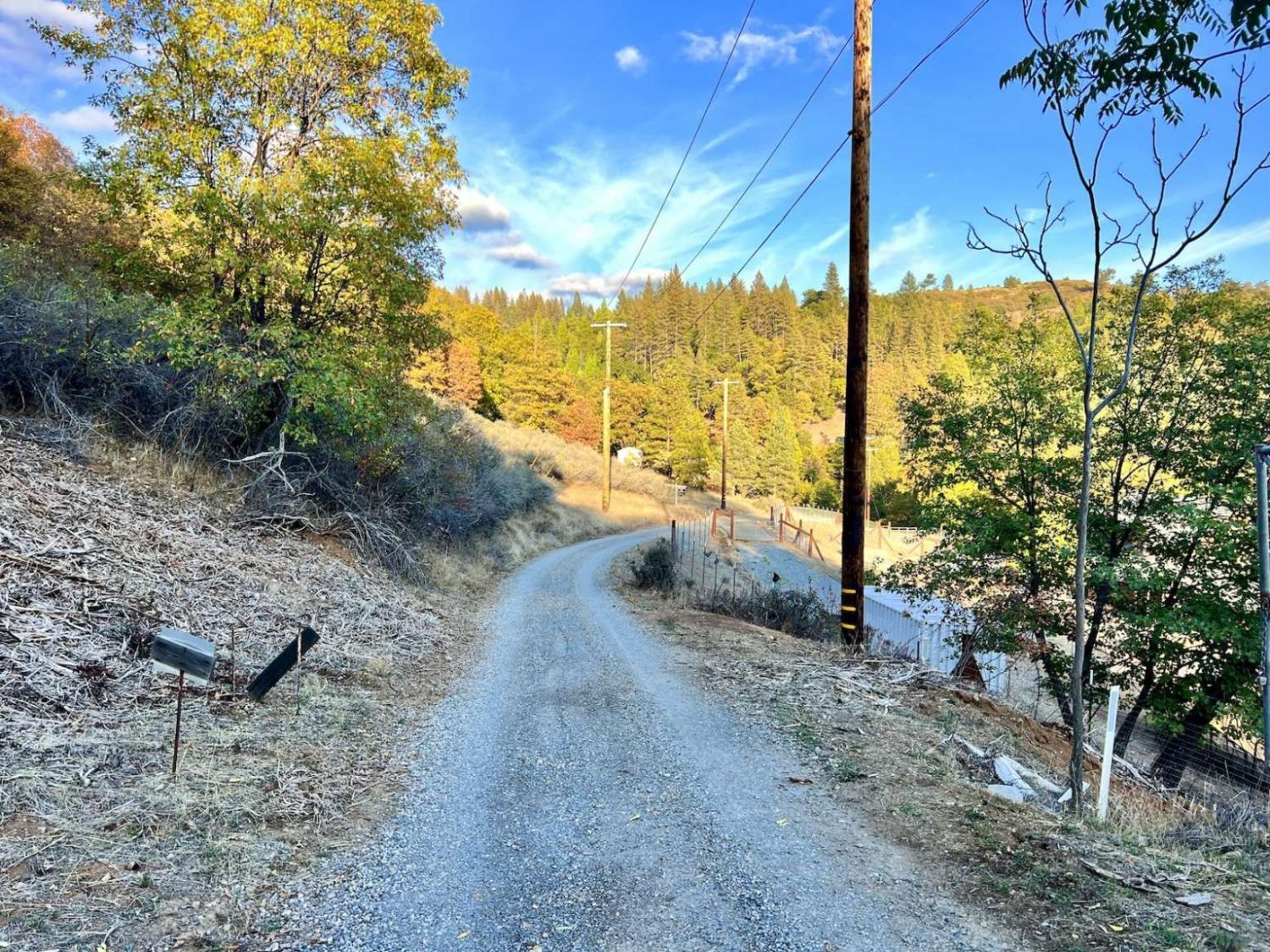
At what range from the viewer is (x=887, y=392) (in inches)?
3061

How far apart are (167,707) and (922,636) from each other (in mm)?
12472

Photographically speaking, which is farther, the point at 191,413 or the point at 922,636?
the point at 922,636

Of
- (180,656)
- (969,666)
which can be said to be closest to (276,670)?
(180,656)

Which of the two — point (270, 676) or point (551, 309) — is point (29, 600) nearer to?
point (270, 676)

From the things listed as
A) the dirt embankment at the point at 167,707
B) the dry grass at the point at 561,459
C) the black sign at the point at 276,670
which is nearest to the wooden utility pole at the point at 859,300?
the dirt embankment at the point at 167,707

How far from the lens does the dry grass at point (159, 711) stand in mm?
3105

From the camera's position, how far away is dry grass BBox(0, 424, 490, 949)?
122 inches

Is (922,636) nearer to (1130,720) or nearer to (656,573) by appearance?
(1130,720)

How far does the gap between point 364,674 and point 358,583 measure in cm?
358

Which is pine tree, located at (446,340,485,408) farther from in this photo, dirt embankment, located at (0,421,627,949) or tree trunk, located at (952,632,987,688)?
tree trunk, located at (952,632,987,688)

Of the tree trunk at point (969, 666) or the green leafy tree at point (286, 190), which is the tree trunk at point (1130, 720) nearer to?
the tree trunk at point (969, 666)

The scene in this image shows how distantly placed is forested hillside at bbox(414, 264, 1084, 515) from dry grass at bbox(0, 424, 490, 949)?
7073 mm

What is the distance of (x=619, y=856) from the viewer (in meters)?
3.71

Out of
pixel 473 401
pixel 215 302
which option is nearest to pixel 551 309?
pixel 473 401
